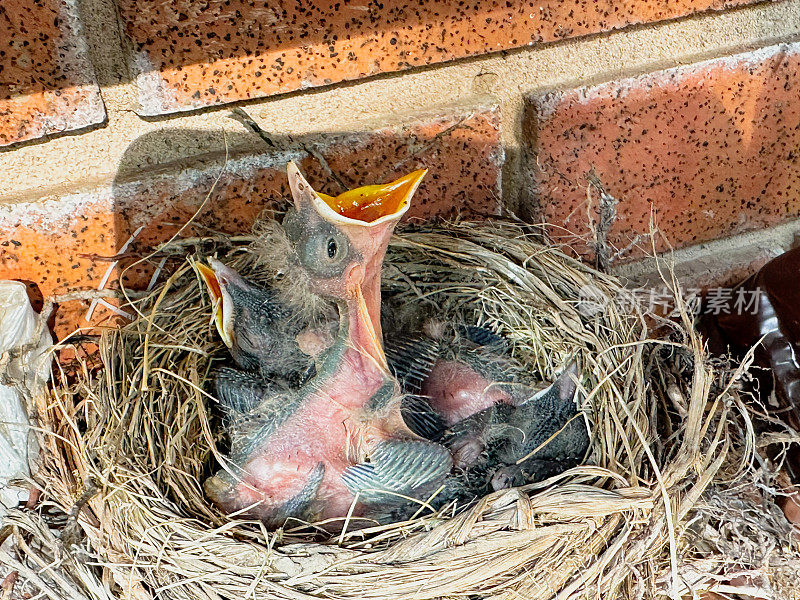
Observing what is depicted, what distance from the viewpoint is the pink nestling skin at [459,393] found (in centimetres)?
76

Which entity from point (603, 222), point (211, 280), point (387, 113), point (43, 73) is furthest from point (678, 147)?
point (43, 73)

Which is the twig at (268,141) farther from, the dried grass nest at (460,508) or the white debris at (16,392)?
the white debris at (16,392)

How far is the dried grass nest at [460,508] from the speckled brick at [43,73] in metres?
0.15

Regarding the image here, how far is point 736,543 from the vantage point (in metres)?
0.70

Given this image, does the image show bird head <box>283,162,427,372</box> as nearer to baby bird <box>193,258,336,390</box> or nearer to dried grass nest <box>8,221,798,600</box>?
baby bird <box>193,258,336,390</box>

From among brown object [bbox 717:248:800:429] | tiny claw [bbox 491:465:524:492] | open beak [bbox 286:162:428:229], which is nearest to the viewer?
open beak [bbox 286:162:428:229]

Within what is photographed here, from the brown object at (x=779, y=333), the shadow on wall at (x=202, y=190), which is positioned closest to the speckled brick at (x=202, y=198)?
the shadow on wall at (x=202, y=190)

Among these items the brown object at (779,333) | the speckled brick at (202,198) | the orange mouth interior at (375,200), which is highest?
the orange mouth interior at (375,200)

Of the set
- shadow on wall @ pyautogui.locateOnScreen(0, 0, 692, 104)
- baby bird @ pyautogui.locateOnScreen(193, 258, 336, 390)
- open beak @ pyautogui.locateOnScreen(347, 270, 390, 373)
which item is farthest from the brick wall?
open beak @ pyautogui.locateOnScreen(347, 270, 390, 373)

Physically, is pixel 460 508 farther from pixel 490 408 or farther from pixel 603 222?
pixel 603 222

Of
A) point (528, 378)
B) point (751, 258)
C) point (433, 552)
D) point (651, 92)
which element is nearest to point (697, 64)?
A: point (651, 92)

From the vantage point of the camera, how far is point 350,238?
60 centimetres

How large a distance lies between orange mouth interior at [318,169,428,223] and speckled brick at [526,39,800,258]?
0.27 metres

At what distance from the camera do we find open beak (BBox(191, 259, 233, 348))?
0.71 m
